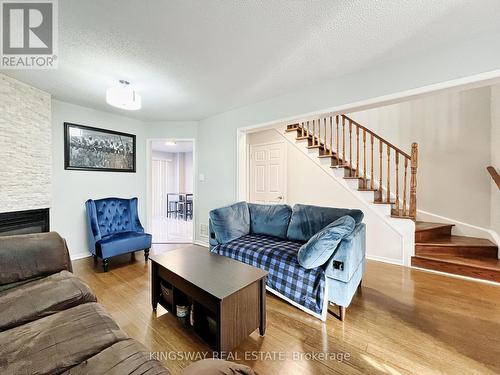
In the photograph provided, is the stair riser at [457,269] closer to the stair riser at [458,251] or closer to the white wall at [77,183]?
the stair riser at [458,251]

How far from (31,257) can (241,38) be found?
238 cm

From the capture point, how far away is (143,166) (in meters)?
4.24

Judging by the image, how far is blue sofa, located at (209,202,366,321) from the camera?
1.85m

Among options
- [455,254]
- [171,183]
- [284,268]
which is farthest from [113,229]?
[171,183]

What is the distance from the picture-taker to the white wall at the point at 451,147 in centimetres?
325

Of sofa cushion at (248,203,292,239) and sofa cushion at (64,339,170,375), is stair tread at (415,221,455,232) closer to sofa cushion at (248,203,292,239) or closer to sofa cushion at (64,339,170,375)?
sofa cushion at (248,203,292,239)

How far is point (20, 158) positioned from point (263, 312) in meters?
3.38

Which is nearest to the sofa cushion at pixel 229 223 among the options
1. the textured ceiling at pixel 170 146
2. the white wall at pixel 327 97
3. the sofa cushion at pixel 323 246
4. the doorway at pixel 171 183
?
the white wall at pixel 327 97

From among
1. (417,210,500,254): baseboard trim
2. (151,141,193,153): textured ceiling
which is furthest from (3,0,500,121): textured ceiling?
(151,141,193,153): textured ceiling

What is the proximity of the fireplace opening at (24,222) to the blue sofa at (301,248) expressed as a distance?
7.57 ft

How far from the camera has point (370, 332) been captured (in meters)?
1.71

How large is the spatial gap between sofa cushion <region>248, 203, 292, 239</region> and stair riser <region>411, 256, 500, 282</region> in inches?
74.5

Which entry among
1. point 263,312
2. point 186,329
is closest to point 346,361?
point 263,312

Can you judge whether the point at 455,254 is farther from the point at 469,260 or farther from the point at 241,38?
the point at 241,38
